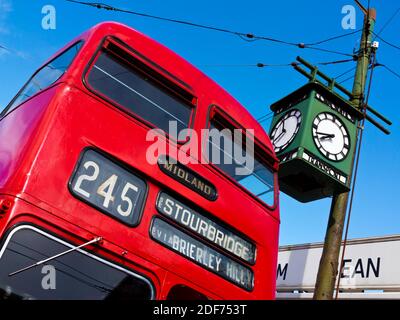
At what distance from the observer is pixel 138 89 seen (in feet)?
13.0

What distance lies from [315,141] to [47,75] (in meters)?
4.60

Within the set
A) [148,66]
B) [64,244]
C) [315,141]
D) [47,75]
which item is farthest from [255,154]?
[315,141]

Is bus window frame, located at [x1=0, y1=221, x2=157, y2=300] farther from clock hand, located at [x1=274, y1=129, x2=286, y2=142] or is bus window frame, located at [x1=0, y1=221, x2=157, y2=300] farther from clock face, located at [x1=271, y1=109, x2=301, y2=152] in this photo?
clock hand, located at [x1=274, y1=129, x2=286, y2=142]

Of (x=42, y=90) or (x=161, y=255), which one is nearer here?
(x=161, y=255)

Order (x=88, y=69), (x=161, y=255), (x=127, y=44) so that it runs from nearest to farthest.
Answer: (x=161, y=255), (x=88, y=69), (x=127, y=44)

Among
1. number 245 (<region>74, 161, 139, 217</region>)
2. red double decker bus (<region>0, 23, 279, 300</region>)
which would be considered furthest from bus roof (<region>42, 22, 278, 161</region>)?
number 245 (<region>74, 161, 139, 217</region>)

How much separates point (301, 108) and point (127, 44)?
442cm

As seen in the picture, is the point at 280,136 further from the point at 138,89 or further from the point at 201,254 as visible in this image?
the point at 201,254

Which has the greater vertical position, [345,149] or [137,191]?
[345,149]

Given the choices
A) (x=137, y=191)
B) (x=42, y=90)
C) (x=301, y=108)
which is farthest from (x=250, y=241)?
(x=301, y=108)

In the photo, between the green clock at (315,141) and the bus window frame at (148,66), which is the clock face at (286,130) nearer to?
the green clock at (315,141)

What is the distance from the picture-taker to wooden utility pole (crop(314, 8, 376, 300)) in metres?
6.75
